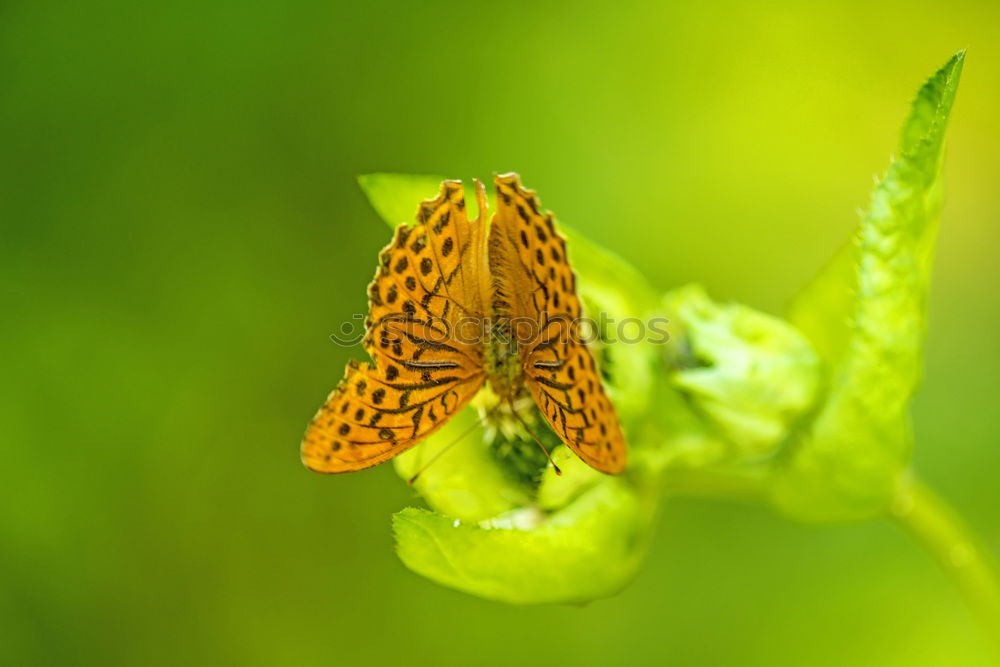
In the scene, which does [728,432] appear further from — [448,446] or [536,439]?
[448,446]

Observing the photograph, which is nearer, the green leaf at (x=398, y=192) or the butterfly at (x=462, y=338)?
the butterfly at (x=462, y=338)

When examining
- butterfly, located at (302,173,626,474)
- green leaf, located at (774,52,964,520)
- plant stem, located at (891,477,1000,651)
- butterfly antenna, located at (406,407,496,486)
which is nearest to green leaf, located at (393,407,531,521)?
butterfly antenna, located at (406,407,496,486)

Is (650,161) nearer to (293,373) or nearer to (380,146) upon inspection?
(380,146)

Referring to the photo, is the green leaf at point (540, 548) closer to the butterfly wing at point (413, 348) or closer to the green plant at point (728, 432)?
the green plant at point (728, 432)

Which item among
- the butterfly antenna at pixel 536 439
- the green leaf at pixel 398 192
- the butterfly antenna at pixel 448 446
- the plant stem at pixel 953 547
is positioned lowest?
the plant stem at pixel 953 547

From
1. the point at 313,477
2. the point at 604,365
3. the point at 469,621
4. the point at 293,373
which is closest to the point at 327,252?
the point at 293,373

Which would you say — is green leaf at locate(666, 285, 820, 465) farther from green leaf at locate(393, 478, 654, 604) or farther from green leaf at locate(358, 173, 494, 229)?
green leaf at locate(358, 173, 494, 229)

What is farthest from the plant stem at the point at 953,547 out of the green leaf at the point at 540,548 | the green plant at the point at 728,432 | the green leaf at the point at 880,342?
the green leaf at the point at 540,548
